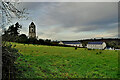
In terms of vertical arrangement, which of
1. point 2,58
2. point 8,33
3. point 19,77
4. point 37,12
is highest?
point 37,12

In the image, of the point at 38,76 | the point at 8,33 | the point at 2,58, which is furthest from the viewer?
the point at 38,76

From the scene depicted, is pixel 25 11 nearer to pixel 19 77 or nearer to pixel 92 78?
pixel 19 77

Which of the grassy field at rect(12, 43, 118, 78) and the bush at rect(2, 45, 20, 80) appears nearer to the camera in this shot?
the bush at rect(2, 45, 20, 80)

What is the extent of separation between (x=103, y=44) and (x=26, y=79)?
156 feet

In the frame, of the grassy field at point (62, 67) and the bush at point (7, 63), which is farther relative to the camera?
the grassy field at point (62, 67)

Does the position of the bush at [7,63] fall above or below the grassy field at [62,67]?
above

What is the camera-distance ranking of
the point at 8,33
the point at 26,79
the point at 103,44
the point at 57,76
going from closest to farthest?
the point at 8,33 < the point at 26,79 < the point at 57,76 < the point at 103,44

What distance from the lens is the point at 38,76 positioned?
5.84 meters

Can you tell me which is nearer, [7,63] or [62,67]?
[7,63]

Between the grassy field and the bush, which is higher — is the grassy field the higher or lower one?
the lower one

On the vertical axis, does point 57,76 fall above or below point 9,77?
below

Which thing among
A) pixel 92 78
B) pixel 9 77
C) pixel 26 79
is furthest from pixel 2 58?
pixel 92 78

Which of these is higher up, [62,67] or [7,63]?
[7,63]

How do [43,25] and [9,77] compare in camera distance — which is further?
[43,25]
